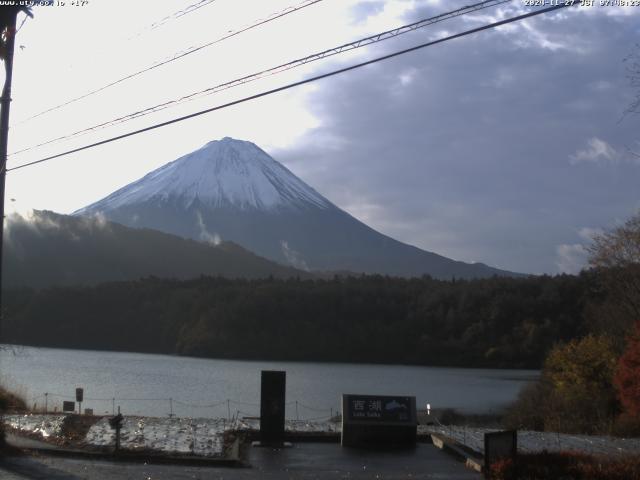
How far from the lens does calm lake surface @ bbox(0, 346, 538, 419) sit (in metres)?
37.0

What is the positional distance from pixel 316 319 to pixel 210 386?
2041 inches

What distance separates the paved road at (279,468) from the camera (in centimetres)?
1445

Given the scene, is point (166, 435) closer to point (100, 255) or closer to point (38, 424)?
point (38, 424)

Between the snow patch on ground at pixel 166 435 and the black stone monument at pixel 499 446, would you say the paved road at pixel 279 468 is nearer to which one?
the snow patch on ground at pixel 166 435

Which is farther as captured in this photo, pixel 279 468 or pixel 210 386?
pixel 210 386

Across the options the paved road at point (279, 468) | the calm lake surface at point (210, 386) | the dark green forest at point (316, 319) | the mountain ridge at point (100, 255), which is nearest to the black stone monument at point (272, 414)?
the paved road at point (279, 468)

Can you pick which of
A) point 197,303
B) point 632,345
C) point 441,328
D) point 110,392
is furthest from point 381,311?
point 632,345

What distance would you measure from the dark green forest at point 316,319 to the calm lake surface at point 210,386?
12566 mm

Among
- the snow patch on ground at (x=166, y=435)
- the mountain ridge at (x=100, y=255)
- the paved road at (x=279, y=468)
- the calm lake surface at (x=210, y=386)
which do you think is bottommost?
the paved road at (x=279, y=468)

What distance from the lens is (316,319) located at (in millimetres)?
99500

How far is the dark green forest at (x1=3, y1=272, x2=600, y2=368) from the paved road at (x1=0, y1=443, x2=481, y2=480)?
63.7m

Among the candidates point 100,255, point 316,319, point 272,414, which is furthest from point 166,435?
point 100,255

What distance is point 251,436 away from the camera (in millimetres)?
19188

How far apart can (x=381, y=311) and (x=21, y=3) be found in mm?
87420
